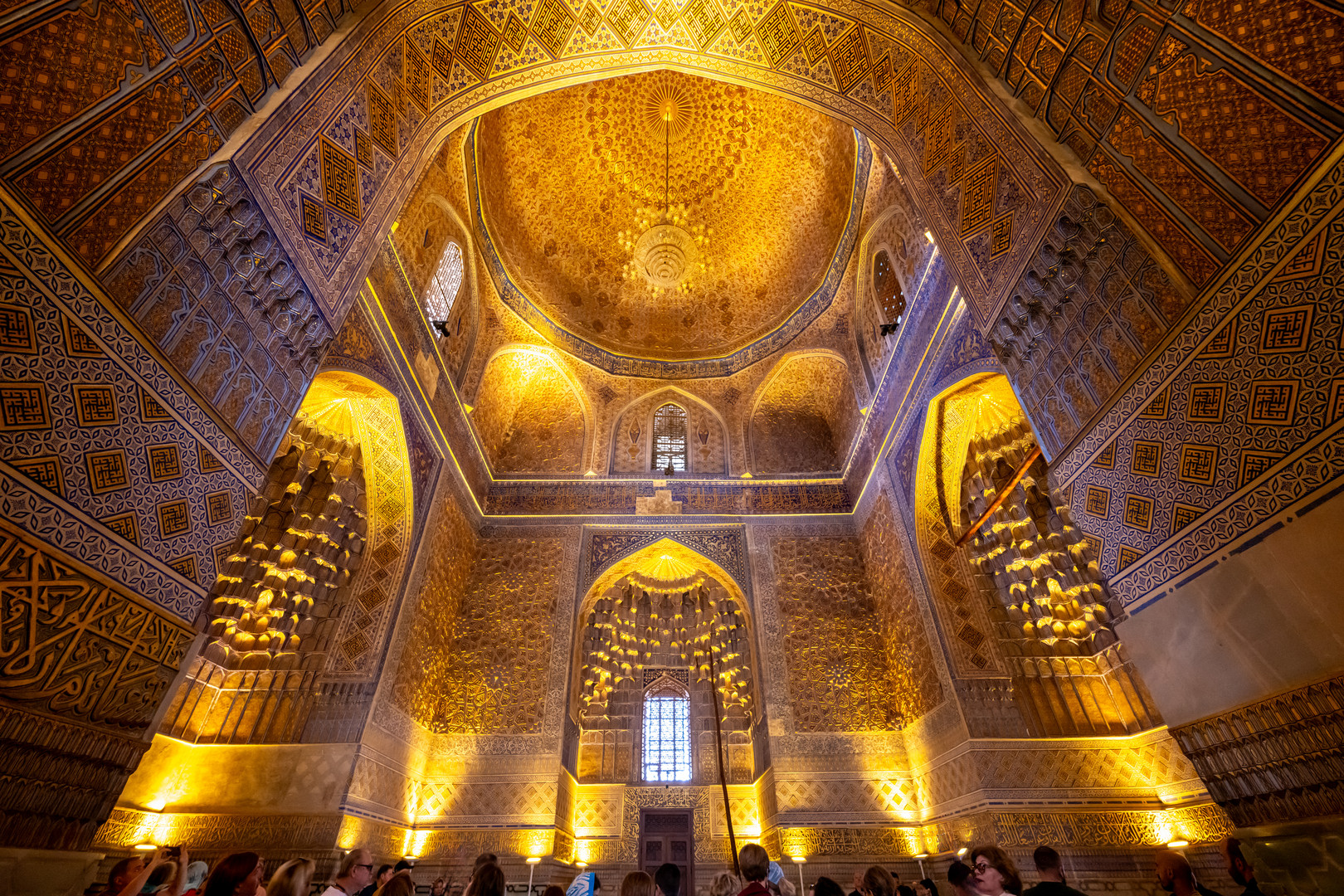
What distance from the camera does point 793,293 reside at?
984 centimetres

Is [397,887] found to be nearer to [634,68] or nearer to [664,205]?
[634,68]

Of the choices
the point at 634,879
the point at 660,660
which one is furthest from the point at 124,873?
the point at 660,660

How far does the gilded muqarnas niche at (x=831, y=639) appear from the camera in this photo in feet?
23.8

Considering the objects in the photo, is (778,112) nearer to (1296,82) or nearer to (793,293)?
(793,293)

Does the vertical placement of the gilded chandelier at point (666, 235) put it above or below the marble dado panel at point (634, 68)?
above

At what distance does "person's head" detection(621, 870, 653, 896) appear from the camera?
226 cm

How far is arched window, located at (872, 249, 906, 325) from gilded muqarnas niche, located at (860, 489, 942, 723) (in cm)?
239

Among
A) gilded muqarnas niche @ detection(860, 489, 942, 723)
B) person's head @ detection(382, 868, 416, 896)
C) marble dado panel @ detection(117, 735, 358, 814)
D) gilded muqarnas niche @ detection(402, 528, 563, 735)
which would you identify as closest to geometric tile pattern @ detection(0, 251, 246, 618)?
person's head @ detection(382, 868, 416, 896)

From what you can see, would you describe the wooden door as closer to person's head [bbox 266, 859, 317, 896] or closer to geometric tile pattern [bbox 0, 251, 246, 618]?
person's head [bbox 266, 859, 317, 896]

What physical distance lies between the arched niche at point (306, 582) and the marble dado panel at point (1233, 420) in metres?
6.22

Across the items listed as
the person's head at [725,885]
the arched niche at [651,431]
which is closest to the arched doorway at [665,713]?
the arched niche at [651,431]

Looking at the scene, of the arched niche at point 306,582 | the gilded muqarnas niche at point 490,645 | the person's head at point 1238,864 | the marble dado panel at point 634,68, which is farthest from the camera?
the gilded muqarnas niche at point 490,645

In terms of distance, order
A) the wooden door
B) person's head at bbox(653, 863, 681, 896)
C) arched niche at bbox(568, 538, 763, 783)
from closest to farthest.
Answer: person's head at bbox(653, 863, 681, 896) < the wooden door < arched niche at bbox(568, 538, 763, 783)

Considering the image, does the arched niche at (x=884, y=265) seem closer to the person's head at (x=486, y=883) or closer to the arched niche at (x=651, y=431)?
the arched niche at (x=651, y=431)
